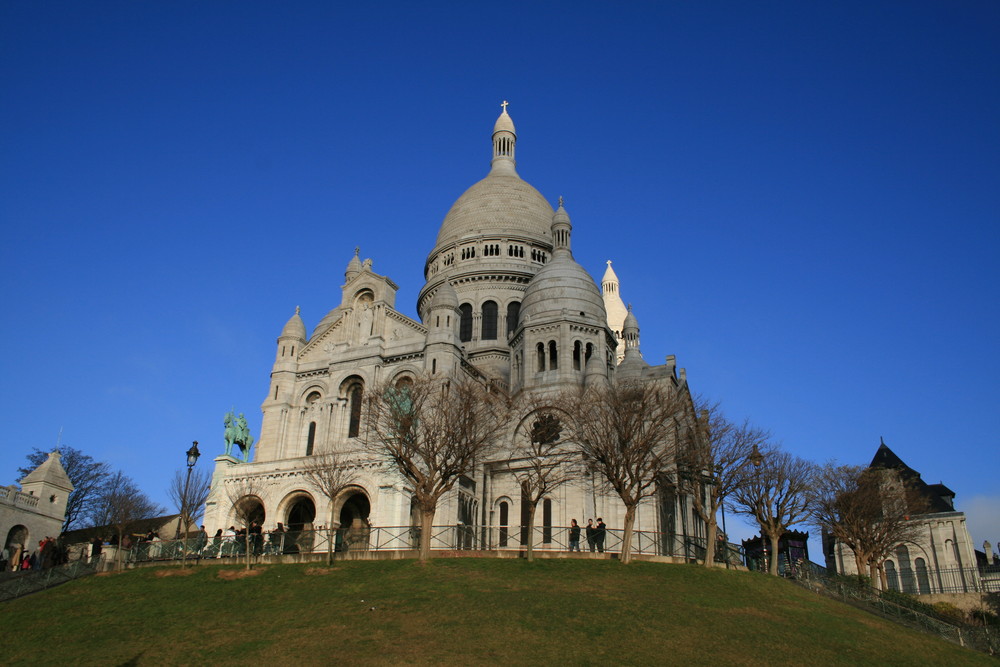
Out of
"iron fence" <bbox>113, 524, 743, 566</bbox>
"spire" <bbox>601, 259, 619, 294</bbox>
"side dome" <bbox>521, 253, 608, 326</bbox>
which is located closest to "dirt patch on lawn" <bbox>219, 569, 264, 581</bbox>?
"iron fence" <bbox>113, 524, 743, 566</bbox>

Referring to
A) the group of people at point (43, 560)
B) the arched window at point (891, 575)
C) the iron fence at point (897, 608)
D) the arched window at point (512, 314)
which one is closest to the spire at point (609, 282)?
the arched window at point (512, 314)

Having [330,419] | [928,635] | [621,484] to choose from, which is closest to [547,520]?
[621,484]

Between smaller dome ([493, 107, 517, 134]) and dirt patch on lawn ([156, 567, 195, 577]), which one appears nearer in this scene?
dirt patch on lawn ([156, 567, 195, 577])

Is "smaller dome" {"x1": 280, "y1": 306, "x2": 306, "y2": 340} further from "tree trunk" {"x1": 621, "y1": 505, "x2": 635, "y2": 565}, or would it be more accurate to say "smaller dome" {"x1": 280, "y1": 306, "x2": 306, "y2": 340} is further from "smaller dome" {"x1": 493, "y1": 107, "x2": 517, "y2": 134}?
"smaller dome" {"x1": 493, "y1": 107, "x2": 517, "y2": 134}

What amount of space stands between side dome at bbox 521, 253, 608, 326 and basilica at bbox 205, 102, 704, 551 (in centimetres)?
9

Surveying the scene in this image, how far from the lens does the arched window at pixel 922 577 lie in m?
56.3

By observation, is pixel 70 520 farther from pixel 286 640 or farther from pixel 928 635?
pixel 928 635

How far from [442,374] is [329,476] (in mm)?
12318

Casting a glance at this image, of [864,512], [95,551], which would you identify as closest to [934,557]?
[864,512]

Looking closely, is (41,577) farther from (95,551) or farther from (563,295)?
(563,295)

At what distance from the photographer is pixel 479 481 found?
47531mm

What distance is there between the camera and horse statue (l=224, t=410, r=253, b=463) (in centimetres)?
5072

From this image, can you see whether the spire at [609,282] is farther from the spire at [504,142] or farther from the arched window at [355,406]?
the arched window at [355,406]

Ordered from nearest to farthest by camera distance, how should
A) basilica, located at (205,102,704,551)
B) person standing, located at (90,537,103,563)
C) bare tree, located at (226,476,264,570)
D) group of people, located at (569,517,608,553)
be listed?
person standing, located at (90,537,103,563) < group of people, located at (569,517,608,553) < basilica, located at (205,102,704,551) < bare tree, located at (226,476,264,570)
